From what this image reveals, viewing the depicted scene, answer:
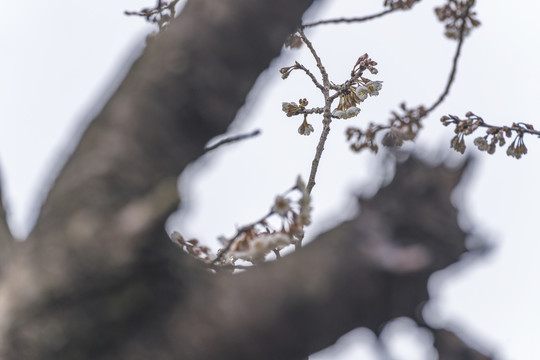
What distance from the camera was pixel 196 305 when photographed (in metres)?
1.29

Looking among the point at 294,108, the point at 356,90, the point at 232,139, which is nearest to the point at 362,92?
the point at 356,90

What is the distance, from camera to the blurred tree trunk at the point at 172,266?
1.20 meters

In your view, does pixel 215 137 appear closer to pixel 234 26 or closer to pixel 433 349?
pixel 234 26

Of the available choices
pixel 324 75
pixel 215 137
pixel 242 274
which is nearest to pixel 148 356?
pixel 242 274

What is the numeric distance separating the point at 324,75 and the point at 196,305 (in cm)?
318

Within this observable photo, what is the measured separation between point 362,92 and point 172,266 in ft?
9.99

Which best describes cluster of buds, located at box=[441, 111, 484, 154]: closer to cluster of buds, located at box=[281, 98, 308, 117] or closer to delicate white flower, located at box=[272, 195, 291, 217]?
cluster of buds, located at box=[281, 98, 308, 117]

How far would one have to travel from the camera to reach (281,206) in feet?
6.99

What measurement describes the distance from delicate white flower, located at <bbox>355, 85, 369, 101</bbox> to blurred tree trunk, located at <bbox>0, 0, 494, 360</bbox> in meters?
2.74

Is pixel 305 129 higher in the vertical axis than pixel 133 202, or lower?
lower

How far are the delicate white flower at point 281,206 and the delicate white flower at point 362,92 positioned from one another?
2145 millimetres

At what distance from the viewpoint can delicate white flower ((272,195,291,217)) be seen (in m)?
2.10

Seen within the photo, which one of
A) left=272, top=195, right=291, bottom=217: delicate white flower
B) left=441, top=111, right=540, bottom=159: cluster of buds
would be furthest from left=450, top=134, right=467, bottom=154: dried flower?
left=272, top=195, right=291, bottom=217: delicate white flower

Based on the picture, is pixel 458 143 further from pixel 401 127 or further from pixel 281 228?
pixel 281 228
